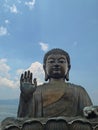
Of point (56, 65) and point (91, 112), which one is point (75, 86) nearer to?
point (56, 65)

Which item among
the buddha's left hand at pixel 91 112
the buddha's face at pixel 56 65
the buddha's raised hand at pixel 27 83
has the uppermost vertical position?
the buddha's face at pixel 56 65

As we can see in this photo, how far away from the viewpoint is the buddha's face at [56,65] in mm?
6344

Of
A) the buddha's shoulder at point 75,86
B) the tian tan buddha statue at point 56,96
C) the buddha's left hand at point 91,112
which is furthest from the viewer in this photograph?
the buddha's shoulder at point 75,86

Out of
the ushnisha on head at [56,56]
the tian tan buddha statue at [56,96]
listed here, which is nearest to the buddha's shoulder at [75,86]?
the tian tan buddha statue at [56,96]

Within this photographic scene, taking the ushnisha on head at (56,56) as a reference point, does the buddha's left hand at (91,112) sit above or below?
below

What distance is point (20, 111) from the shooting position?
5684 millimetres

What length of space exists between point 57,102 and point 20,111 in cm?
72

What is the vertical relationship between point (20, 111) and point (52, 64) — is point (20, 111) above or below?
below

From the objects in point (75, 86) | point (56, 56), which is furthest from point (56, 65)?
point (75, 86)

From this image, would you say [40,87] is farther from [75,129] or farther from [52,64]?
[75,129]

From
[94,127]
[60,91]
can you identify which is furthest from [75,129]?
[60,91]

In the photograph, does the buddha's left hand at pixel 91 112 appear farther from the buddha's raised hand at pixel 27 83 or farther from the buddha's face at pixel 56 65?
the buddha's face at pixel 56 65

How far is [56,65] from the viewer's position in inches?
249

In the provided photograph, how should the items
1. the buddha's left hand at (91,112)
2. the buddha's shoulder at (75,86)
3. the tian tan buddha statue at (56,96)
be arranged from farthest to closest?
the buddha's shoulder at (75,86), the tian tan buddha statue at (56,96), the buddha's left hand at (91,112)
